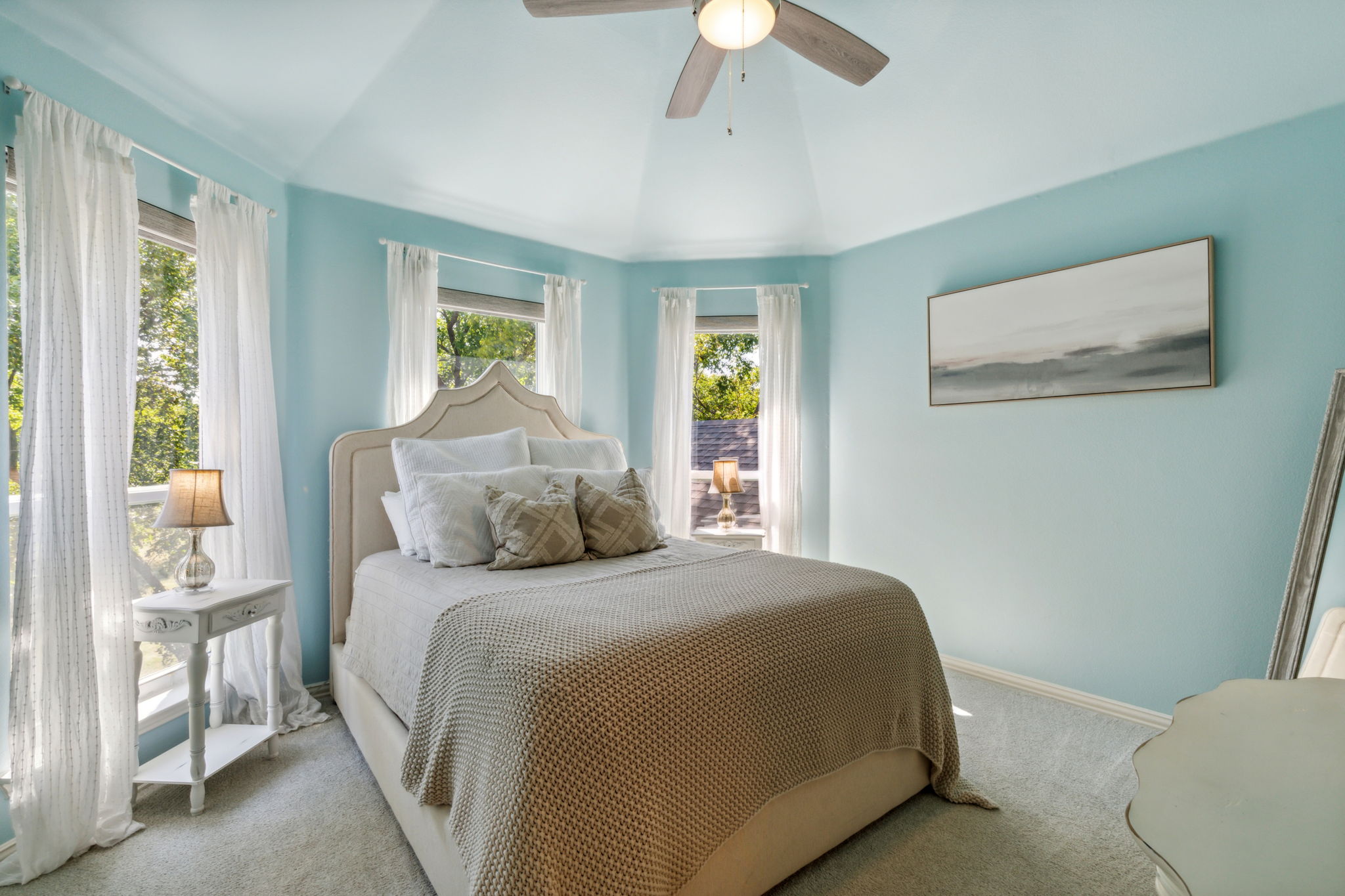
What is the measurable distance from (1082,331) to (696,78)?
2.07 meters

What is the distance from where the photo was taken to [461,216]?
360cm

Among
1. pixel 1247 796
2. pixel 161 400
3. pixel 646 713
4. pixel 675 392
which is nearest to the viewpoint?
pixel 1247 796

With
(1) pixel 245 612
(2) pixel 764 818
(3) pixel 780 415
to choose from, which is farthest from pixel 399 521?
(3) pixel 780 415

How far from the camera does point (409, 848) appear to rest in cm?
194

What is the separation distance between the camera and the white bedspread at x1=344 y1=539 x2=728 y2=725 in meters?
2.00

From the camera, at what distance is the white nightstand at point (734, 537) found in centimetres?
400

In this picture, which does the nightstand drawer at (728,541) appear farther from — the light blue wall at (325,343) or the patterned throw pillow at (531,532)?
the light blue wall at (325,343)

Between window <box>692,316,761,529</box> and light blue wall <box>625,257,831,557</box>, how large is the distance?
0.82ft

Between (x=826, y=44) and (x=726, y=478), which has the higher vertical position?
(x=826, y=44)

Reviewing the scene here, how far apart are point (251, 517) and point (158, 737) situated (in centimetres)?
86

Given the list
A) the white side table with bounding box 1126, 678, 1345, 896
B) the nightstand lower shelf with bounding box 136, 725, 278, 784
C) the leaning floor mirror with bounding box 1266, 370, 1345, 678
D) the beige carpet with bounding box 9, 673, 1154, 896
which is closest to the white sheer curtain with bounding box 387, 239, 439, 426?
the nightstand lower shelf with bounding box 136, 725, 278, 784

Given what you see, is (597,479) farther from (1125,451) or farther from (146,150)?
(1125,451)

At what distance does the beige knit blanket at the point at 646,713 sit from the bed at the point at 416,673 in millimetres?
92

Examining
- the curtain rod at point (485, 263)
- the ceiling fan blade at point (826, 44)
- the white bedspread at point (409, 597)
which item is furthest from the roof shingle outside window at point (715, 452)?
the ceiling fan blade at point (826, 44)
